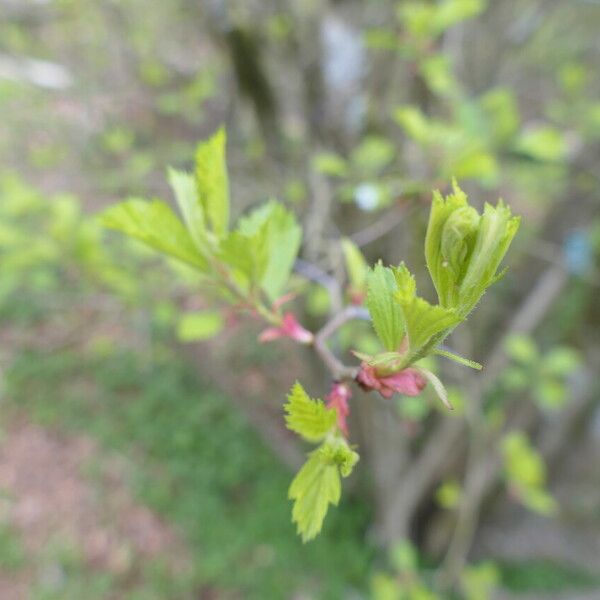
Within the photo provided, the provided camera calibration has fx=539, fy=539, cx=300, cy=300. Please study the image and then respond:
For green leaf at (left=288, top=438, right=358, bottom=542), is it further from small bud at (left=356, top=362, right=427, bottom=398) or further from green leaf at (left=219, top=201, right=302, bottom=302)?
green leaf at (left=219, top=201, right=302, bottom=302)

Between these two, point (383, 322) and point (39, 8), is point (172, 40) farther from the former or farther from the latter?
point (383, 322)

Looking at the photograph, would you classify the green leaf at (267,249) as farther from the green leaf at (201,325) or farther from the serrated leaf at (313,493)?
the green leaf at (201,325)

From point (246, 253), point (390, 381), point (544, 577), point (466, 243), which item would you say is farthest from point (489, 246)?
point (544, 577)

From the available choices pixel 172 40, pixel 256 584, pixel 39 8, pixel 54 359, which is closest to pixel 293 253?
pixel 39 8

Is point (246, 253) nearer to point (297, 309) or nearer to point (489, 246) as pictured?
point (489, 246)

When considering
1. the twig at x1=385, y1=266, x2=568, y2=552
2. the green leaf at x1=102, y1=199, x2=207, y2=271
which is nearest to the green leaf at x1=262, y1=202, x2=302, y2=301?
the green leaf at x1=102, y1=199, x2=207, y2=271
